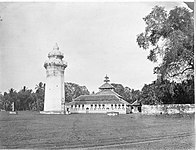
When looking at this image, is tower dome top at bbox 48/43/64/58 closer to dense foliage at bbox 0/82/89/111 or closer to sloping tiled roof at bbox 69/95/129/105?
dense foliage at bbox 0/82/89/111

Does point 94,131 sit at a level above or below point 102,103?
below

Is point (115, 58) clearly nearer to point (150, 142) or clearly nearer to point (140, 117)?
point (140, 117)

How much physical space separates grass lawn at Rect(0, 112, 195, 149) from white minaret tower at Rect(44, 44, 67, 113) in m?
0.08

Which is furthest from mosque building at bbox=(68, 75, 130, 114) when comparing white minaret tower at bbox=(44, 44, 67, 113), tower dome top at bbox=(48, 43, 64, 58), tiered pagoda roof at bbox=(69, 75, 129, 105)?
tower dome top at bbox=(48, 43, 64, 58)

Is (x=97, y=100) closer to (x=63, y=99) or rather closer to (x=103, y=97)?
(x=103, y=97)

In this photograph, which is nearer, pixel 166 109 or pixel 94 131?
pixel 94 131

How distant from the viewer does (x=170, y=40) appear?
2314mm

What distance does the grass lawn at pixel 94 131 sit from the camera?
219cm

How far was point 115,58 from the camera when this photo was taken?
2.30 m

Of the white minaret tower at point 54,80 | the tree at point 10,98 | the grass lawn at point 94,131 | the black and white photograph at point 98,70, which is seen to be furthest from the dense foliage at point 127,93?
the tree at point 10,98

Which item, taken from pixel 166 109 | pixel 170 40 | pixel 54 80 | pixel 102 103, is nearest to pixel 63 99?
pixel 54 80

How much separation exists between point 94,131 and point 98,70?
1.35 ft

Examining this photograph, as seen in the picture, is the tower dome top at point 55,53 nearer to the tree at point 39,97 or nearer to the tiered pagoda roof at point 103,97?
the tree at point 39,97

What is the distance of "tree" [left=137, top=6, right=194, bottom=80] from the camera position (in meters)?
2.26
